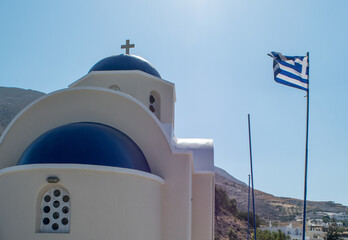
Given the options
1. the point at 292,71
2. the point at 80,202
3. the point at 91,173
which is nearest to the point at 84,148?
the point at 91,173

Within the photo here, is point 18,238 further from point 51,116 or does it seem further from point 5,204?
point 51,116

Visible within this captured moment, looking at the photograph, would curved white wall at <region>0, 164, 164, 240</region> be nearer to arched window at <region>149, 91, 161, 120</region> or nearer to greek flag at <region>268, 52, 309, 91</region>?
greek flag at <region>268, 52, 309, 91</region>

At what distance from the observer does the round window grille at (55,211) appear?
7.46m

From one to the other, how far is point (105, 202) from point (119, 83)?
17.6 ft

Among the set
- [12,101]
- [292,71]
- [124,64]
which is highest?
[12,101]

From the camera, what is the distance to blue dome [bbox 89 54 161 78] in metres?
12.3

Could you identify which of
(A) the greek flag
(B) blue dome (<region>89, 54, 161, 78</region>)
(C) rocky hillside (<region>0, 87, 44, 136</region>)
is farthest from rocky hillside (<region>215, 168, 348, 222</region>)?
(A) the greek flag

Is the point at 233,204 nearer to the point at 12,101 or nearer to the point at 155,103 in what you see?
the point at 155,103

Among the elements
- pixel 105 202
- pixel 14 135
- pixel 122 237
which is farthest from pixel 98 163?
pixel 14 135

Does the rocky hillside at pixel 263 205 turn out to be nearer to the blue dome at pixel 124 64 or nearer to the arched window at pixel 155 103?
the arched window at pixel 155 103

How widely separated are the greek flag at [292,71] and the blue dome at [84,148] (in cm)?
409

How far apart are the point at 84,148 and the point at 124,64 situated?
17.1 feet

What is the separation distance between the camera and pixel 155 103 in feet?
41.3

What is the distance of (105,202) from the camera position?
7.42 metres
